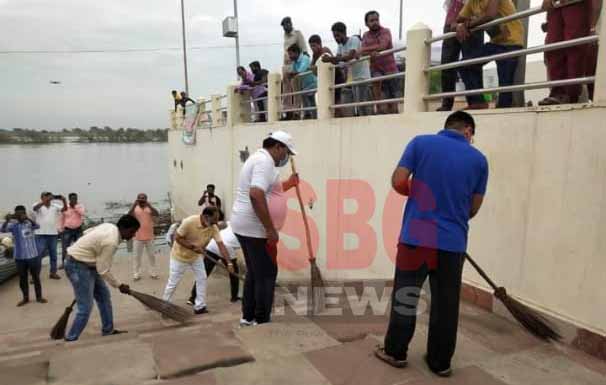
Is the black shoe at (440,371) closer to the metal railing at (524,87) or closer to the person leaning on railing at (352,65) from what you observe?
the metal railing at (524,87)

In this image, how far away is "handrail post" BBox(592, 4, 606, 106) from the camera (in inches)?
119

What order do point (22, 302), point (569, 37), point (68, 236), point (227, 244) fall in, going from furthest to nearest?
point (68, 236) → point (22, 302) → point (227, 244) → point (569, 37)

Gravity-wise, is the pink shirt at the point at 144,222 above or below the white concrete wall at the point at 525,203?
below

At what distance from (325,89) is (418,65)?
2168mm

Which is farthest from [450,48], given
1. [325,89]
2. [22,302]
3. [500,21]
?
[22,302]

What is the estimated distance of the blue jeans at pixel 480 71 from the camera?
13.8ft

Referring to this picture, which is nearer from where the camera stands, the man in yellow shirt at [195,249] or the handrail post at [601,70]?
the handrail post at [601,70]

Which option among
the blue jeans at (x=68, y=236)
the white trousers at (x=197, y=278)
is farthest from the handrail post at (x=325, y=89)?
the blue jeans at (x=68, y=236)

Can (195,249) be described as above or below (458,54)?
below

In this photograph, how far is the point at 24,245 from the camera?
7469 millimetres

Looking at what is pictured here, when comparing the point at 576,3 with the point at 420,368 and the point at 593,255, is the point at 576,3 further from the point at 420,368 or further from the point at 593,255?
the point at 420,368

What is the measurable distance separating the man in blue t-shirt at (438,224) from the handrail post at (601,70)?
3.33ft

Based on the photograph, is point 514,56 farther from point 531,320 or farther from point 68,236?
point 68,236

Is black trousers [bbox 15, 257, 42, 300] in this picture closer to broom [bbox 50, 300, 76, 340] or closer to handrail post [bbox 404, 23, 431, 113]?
broom [bbox 50, 300, 76, 340]
